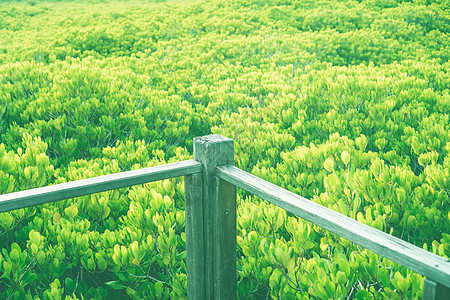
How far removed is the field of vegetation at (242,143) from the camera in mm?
2762

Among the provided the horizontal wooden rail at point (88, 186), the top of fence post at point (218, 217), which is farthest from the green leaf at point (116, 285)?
the horizontal wooden rail at point (88, 186)

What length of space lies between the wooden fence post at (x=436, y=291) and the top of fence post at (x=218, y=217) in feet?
4.32

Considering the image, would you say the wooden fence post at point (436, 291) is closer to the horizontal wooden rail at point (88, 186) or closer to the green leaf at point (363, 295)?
the green leaf at point (363, 295)

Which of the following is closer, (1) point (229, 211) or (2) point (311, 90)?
(1) point (229, 211)

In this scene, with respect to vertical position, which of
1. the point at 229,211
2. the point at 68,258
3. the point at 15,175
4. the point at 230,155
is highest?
the point at 230,155

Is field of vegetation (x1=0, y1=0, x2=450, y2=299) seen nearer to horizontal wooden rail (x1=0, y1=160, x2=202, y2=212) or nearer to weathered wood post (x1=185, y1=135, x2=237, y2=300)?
weathered wood post (x1=185, y1=135, x2=237, y2=300)

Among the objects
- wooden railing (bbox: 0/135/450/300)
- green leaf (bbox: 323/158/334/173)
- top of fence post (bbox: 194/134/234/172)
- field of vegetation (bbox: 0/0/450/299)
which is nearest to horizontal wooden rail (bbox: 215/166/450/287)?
wooden railing (bbox: 0/135/450/300)

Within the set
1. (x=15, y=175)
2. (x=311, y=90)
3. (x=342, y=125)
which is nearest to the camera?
(x=15, y=175)

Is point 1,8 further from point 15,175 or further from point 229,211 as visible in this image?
point 229,211

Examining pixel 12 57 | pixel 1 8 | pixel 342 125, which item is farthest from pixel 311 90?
pixel 1 8

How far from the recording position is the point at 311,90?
6.56m

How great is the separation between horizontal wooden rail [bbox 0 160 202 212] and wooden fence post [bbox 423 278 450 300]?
1456 millimetres

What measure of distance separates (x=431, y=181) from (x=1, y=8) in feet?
78.5

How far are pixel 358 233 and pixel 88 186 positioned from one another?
1.42m
